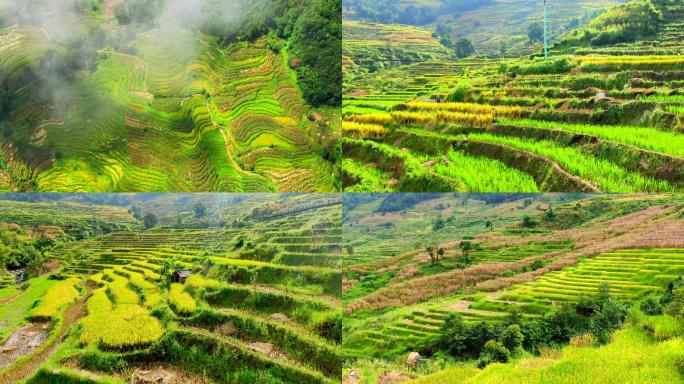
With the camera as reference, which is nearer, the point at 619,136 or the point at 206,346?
the point at 619,136

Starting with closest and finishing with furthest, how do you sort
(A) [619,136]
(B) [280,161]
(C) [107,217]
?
(A) [619,136] → (B) [280,161] → (C) [107,217]

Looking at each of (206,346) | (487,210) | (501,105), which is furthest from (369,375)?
(501,105)

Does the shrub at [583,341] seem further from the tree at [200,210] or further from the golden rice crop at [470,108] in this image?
the tree at [200,210]

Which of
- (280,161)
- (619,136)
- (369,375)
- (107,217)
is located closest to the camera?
(619,136)

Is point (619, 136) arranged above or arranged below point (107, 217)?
above

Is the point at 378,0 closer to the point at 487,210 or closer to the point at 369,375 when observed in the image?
the point at 487,210

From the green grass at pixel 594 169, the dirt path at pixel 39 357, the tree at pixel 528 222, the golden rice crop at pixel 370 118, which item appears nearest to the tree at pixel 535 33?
the green grass at pixel 594 169

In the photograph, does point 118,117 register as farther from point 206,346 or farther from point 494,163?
point 494,163

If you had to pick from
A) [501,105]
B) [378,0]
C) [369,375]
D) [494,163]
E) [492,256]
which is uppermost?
[378,0]
